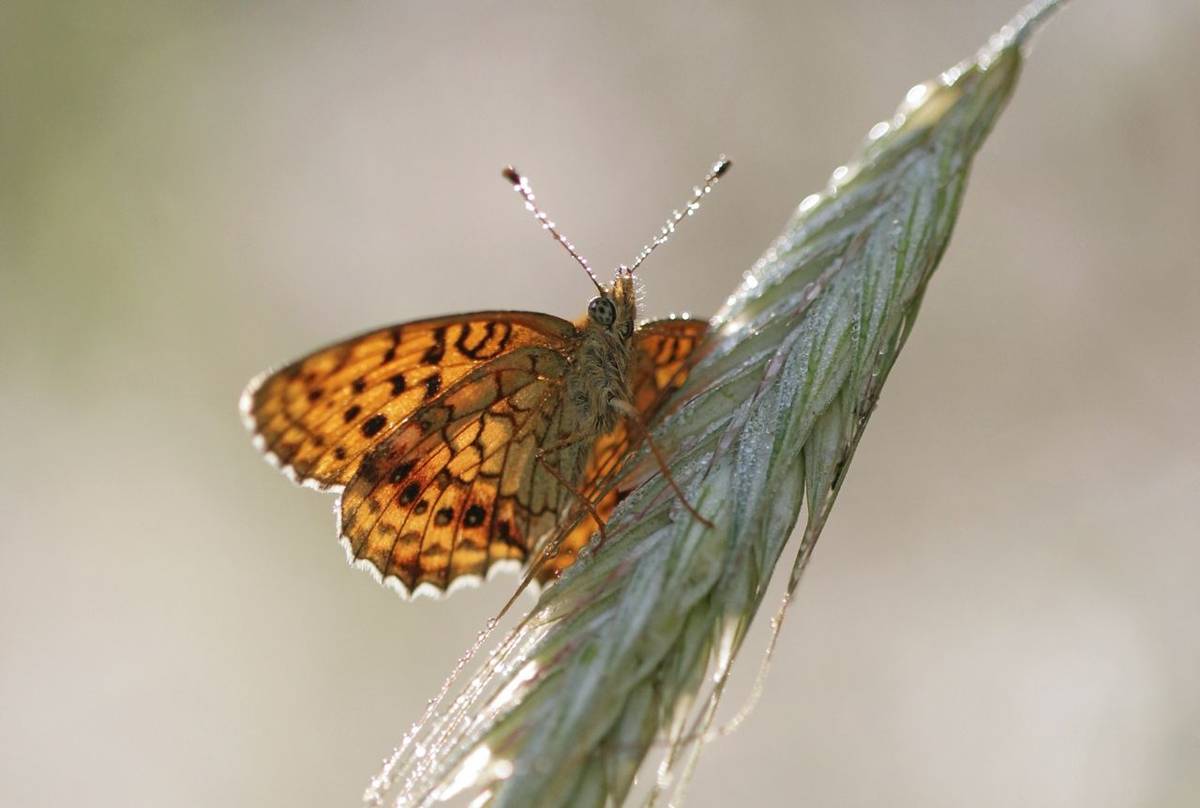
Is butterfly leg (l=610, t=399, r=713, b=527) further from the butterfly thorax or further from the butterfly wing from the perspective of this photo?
the butterfly wing

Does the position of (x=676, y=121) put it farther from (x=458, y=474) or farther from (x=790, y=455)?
(x=790, y=455)

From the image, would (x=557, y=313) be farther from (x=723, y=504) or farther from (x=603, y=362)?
(x=723, y=504)

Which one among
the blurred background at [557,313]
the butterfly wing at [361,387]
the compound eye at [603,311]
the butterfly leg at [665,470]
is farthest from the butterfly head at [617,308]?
the blurred background at [557,313]

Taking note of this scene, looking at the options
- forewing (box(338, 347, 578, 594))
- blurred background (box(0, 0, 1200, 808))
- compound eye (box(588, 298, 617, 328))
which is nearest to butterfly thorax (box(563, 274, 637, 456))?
compound eye (box(588, 298, 617, 328))

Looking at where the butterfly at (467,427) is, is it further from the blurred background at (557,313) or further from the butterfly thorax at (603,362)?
the blurred background at (557,313)

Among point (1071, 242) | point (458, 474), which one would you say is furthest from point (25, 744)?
point (1071, 242)

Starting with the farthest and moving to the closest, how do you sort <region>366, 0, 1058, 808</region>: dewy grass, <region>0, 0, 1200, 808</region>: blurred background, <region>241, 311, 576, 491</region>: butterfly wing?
<region>0, 0, 1200, 808</region>: blurred background, <region>241, 311, 576, 491</region>: butterfly wing, <region>366, 0, 1058, 808</region>: dewy grass

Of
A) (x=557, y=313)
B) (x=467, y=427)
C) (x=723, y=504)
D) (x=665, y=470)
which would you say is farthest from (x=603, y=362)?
(x=557, y=313)
